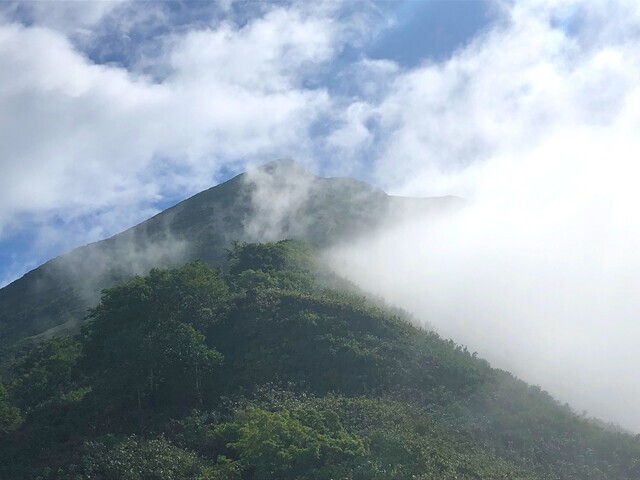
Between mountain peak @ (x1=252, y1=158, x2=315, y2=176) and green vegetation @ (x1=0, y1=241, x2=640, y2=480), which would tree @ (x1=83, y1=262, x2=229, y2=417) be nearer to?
green vegetation @ (x1=0, y1=241, x2=640, y2=480)

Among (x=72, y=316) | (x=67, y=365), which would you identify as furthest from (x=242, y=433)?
(x=72, y=316)

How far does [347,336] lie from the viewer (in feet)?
122

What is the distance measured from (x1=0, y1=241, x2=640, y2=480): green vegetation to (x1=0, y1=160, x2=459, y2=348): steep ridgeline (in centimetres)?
4293

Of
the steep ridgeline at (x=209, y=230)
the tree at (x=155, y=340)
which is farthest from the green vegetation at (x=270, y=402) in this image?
the steep ridgeline at (x=209, y=230)

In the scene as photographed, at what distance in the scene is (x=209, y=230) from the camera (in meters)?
98.6

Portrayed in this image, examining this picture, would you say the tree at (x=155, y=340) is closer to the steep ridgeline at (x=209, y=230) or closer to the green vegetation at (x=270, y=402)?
the green vegetation at (x=270, y=402)

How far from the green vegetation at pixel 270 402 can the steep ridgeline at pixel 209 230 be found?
42.9m

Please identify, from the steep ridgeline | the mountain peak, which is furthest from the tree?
the mountain peak

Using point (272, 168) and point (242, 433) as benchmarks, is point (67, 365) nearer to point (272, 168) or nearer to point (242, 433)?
point (242, 433)

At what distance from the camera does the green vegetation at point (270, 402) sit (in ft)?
80.0

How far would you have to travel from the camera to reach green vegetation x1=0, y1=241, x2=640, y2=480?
24.4m

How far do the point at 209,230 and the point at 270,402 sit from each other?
231 ft

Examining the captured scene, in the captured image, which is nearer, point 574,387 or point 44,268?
point 574,387

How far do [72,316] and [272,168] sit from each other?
4744 cm
